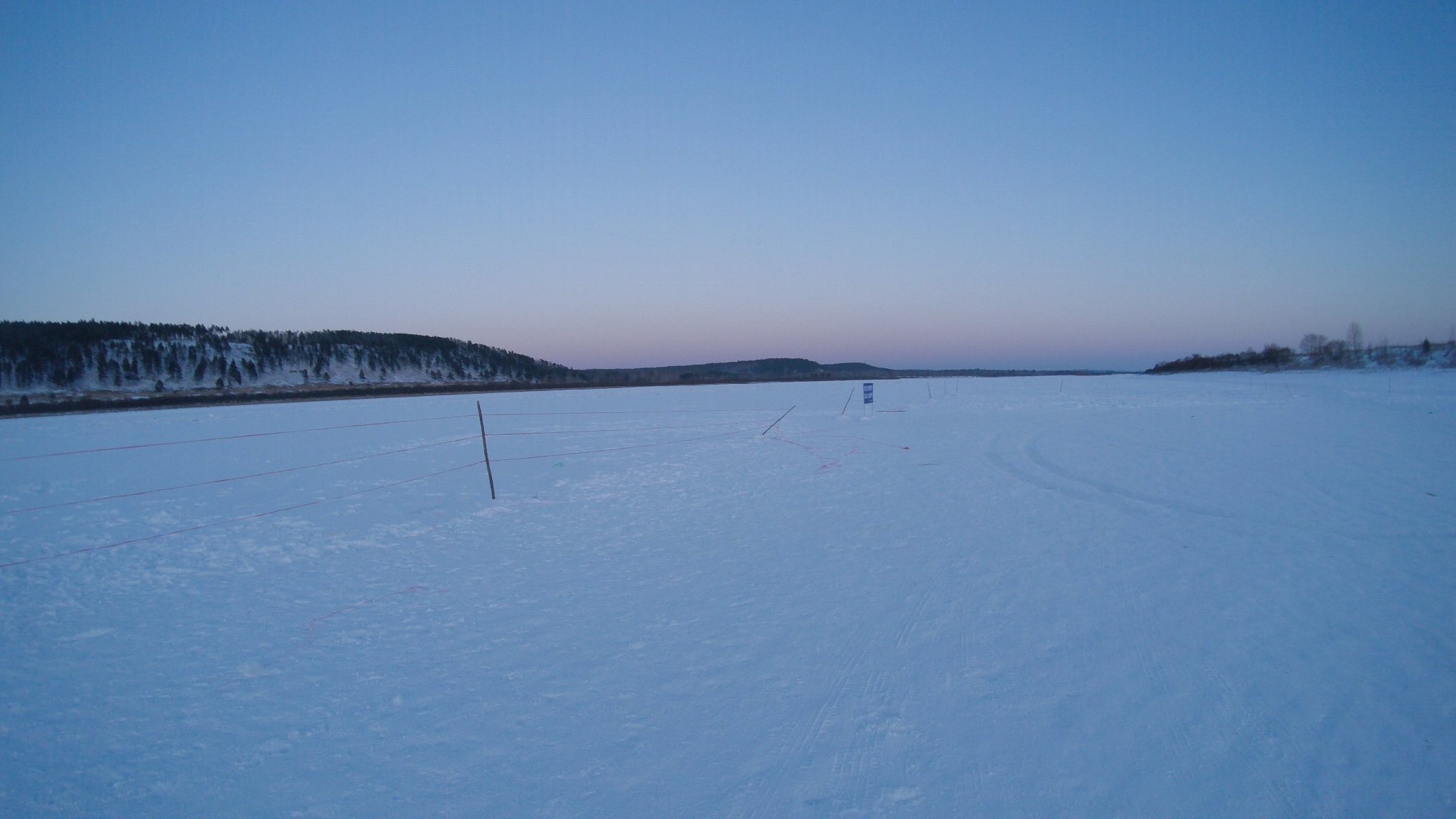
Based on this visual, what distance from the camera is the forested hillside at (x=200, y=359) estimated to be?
47.0 meters

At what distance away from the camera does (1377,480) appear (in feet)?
27.3

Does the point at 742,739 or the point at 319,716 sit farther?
the point at 319,716

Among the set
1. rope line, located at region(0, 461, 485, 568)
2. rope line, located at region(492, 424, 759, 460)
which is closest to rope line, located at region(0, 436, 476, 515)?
rope line, located at region(492, 424, 759, 460)

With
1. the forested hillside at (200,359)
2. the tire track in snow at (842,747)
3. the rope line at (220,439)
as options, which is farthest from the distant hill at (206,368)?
the tire track in snow at (842,747)

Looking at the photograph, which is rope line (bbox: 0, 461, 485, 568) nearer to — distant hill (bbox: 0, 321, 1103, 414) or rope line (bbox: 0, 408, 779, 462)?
rope line (bbox: 0, 408, 779, 462)

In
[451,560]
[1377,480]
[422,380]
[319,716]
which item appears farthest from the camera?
[422,380]

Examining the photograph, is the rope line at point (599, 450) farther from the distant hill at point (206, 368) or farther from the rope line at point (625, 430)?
the distant hill at point (206, 368)

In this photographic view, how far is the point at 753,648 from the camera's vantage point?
4.03m

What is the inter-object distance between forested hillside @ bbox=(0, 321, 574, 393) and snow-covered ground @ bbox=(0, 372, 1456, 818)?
5396cm

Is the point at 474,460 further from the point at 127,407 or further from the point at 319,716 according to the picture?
the point at 127,407

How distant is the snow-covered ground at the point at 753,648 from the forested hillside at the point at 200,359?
53962 millimetres

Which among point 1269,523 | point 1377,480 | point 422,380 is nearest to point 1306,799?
point 1269,523

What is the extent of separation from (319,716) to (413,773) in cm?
98

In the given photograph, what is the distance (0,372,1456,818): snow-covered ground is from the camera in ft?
8.98
